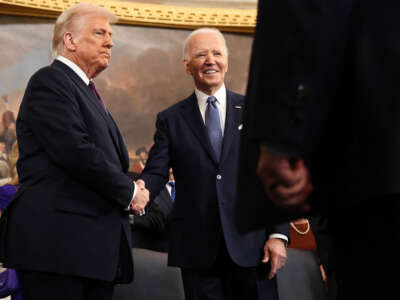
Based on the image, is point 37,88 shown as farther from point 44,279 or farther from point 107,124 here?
point 44,279

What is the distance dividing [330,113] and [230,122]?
2.24 meters

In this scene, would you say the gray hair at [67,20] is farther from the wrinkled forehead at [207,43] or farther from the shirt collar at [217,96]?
the shirt collar at [217,96]

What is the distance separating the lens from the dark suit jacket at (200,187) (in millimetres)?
3002

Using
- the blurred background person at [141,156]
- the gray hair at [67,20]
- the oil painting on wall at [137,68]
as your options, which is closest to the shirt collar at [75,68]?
the gray hair at [67,20]

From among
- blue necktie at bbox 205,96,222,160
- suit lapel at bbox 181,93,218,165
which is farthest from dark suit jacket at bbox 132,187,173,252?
blue necktie at bbox 205,96,222,160

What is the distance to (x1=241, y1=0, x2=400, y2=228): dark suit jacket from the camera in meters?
0.98

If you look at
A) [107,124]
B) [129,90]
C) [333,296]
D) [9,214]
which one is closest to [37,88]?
[107,124]

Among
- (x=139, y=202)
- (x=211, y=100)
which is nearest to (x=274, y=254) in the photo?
(x=139, y=202)

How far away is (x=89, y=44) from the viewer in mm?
3062

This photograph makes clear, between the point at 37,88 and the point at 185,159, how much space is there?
959 millimetres

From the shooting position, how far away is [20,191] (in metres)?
2.65

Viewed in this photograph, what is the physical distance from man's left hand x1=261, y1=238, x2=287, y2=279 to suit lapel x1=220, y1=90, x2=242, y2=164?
Result: 0.54 metres

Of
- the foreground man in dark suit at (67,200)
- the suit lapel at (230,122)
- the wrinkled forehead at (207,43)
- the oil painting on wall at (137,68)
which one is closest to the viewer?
the foreground man in dark suit at (67,200)

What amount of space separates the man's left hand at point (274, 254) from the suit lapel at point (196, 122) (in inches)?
21.8
